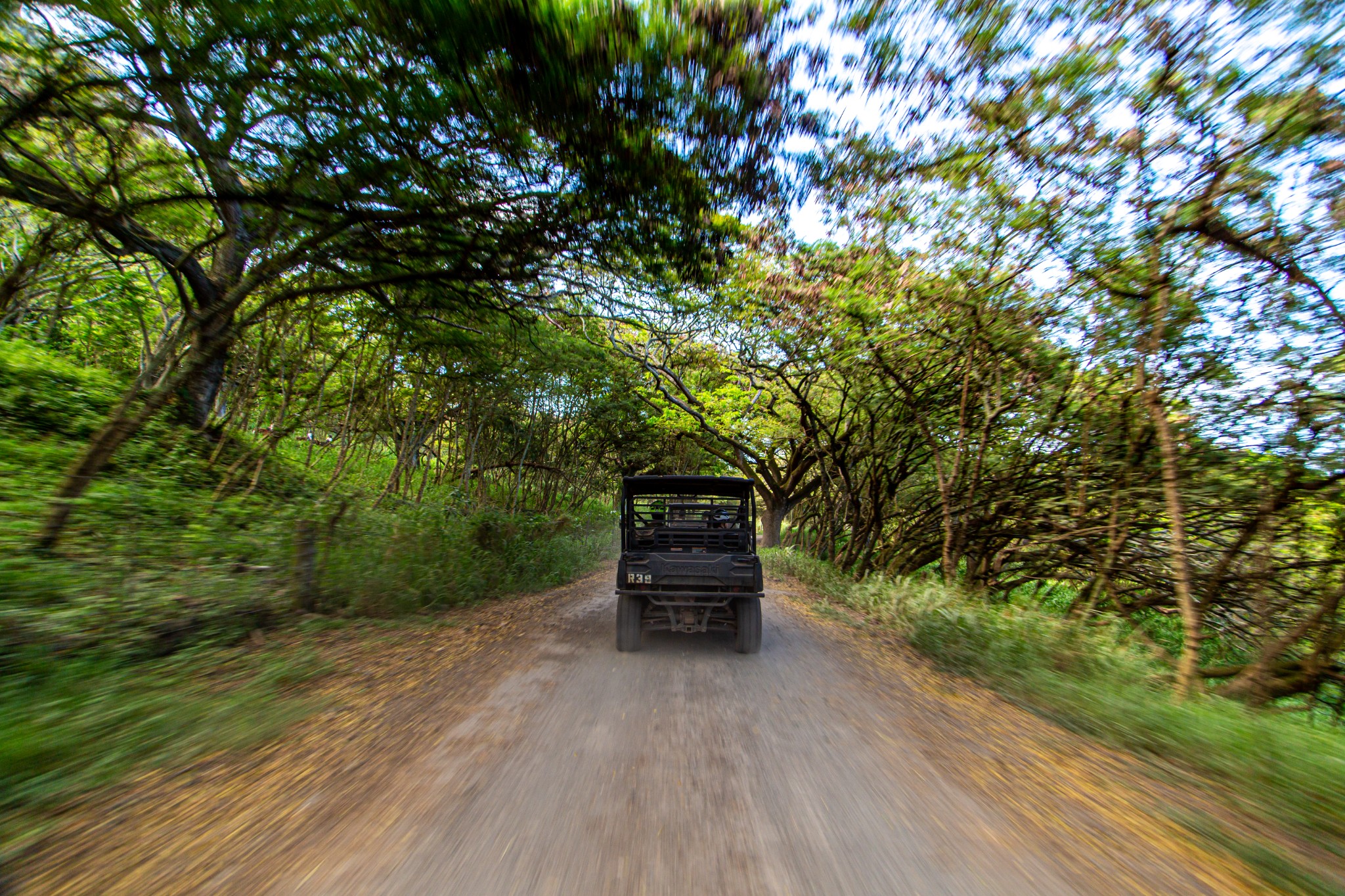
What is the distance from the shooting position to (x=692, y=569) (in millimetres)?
6211

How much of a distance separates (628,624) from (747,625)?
136 centimetres

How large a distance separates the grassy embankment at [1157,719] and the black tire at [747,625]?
207 cm

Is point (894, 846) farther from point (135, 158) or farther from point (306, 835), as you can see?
point (135, 158)

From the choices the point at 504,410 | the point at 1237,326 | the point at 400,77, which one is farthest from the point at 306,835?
the point at 504,410

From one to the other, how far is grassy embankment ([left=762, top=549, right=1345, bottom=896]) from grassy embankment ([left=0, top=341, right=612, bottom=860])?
17.8 ft

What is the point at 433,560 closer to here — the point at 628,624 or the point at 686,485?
the point at 628,624

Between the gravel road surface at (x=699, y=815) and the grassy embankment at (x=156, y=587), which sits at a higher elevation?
the grassy embankment at (x=156, y=587)

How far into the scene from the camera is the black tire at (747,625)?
629 cm

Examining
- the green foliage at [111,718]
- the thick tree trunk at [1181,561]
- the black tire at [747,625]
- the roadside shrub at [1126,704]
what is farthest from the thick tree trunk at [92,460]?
the thick tree trunk at [1181,561]

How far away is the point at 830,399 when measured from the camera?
558 inches

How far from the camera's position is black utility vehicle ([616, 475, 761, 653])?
→ 20.4 ft

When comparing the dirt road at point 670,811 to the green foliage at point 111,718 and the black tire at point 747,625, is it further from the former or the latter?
the black tire at point 747,625

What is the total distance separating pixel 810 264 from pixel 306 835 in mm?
8222

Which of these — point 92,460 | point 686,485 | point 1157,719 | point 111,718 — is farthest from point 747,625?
point 92,460
